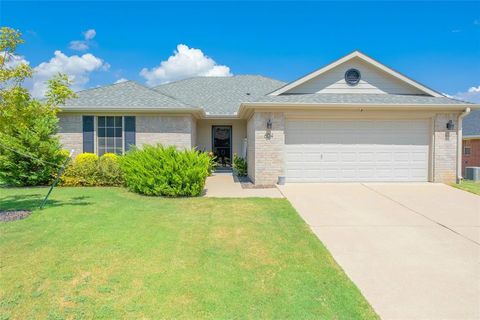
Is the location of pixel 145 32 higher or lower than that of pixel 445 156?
higher

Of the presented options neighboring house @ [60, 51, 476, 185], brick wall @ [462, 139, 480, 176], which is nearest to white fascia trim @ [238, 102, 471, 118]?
neighboring house @ [60, 51, 476, 185]

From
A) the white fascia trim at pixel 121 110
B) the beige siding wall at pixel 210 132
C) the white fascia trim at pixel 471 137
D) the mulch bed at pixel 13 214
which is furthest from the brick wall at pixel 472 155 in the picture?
the mulch bed at pixel 13 214

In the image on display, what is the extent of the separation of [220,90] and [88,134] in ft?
31.6

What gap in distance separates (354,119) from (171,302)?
10.6 meters

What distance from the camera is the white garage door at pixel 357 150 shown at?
38.5ft

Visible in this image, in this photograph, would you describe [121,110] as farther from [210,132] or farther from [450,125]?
[450,125]

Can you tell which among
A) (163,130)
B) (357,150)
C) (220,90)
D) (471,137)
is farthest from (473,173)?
(220,90)

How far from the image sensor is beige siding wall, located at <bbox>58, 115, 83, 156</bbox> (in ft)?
43.6

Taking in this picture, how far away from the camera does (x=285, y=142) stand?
458 inches

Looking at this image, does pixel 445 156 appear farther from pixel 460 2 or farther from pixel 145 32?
pixel 145 32

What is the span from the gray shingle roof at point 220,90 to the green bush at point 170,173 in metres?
7.65

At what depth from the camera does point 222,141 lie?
17453mm

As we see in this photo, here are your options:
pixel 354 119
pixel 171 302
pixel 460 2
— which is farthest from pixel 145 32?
pixel 171 302

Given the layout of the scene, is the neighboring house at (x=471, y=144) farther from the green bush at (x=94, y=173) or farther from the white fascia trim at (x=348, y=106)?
the green bush at (x=94, y=173)
